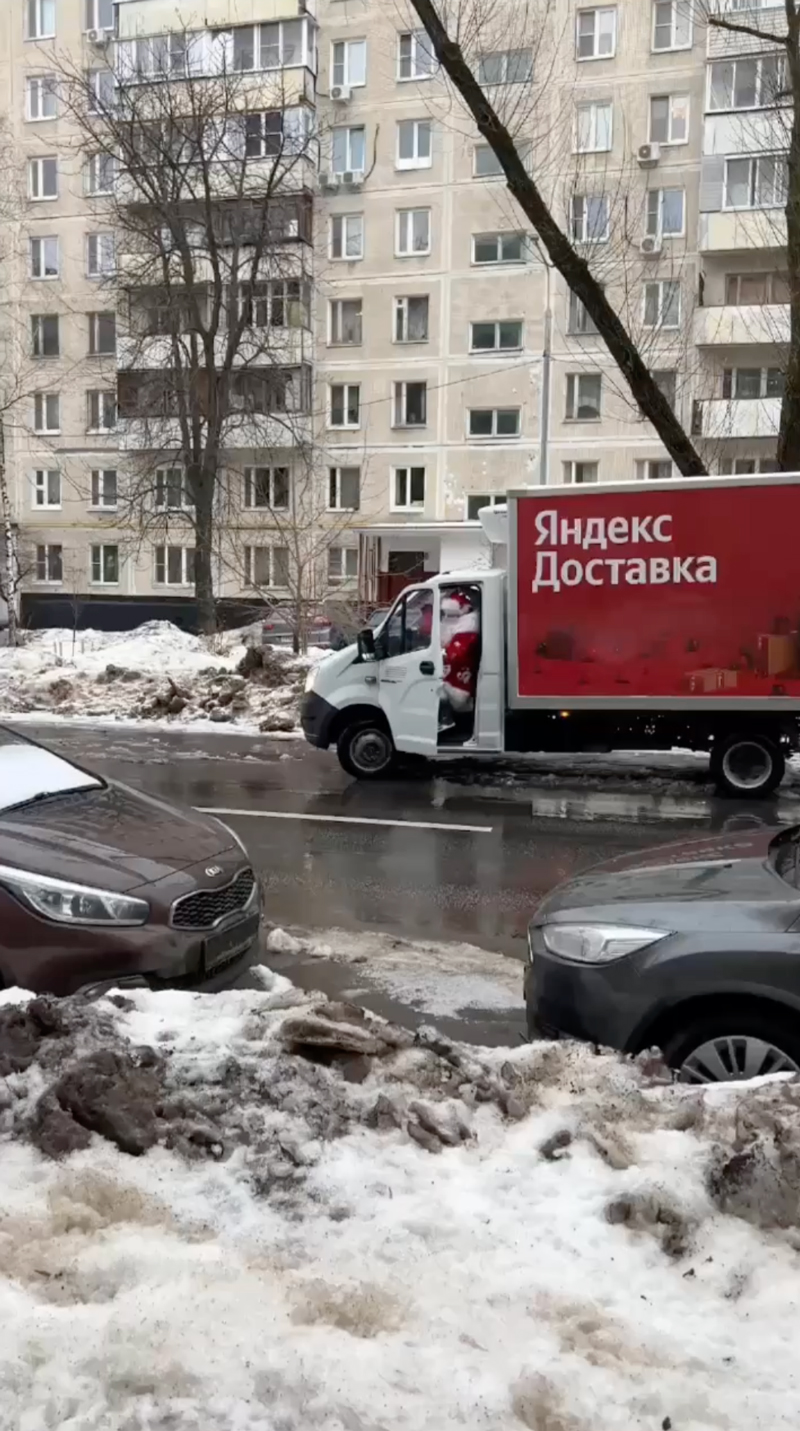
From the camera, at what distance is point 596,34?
3497 centimetres

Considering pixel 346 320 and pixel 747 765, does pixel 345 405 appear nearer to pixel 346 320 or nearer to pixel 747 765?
pixel 346 320

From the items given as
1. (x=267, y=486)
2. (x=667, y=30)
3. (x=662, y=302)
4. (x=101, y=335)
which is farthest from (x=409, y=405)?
(x=667, y=30)

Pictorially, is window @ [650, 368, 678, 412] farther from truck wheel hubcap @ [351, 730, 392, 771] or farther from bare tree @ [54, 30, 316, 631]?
truck wheel hubcap @ [351, 730, 392, 771]

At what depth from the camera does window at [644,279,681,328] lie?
107ft

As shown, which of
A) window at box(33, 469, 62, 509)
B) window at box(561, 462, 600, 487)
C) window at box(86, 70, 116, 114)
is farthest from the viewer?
window at box(33, 469, 62, 509)

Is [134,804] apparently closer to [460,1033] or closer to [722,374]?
[460,1033]

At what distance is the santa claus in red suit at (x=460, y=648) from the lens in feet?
41.1

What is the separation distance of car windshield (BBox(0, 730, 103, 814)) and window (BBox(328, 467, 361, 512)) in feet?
107

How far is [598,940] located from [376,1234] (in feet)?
5.74

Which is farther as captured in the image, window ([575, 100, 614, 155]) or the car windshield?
window ([575, 100, 614, 155])

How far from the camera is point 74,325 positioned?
135 feet

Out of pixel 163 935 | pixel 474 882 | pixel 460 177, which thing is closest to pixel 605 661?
pixel 474 882

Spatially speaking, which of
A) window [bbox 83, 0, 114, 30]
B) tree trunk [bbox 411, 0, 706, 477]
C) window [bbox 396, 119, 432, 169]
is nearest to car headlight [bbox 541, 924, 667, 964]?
tree trunk [bbox 411, 0, 706, 477]

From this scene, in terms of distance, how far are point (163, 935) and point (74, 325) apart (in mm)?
40296
